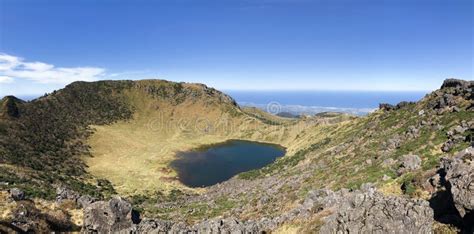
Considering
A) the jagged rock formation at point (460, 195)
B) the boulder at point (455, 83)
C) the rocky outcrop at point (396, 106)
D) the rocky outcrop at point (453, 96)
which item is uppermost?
the boulder at point (455, 83)

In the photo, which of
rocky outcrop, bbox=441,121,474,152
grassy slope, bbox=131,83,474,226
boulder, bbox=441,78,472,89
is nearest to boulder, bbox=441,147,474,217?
grassy slope, bbox=131,83,474,226

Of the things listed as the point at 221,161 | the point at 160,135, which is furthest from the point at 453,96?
the point at 160,135

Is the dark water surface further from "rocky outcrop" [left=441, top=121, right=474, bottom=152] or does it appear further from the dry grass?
"rocky outcrop" [left=441, top=121, right=474, bottom=152]

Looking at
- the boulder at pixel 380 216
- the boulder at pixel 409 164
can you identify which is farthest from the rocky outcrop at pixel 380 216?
the boulder at pixel 409 164

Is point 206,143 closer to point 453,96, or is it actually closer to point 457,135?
point 453,96

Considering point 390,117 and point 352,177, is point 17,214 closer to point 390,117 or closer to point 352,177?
point 352,177

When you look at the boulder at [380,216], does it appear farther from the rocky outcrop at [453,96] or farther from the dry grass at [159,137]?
the dry grass at [159,137]

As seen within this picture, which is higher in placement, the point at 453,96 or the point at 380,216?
the point at 453,96
